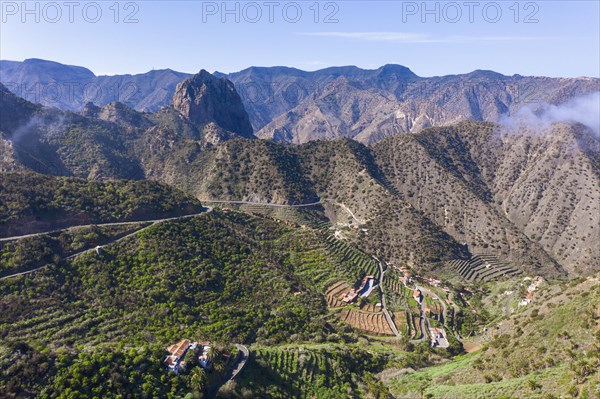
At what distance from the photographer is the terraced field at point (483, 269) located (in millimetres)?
101312

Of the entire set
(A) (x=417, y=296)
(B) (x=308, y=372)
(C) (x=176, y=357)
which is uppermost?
(C) (x=176, y=357)

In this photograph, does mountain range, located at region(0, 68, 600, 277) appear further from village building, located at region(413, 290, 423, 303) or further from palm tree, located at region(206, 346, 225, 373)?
palm tree, located at region(206, 346, 225, 373)

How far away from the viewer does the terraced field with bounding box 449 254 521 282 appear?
3989 inches

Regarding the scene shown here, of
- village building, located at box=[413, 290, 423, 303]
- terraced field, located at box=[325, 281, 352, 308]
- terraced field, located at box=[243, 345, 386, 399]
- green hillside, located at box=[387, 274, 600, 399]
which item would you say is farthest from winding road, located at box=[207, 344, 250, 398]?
village building, located at box=[413, 290, 423, 303]

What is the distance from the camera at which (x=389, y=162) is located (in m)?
155

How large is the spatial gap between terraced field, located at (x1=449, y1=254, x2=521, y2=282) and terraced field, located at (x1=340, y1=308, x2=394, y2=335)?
41.7 meters

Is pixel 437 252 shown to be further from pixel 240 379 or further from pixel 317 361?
pixel 240 379

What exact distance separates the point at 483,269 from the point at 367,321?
53.9 m

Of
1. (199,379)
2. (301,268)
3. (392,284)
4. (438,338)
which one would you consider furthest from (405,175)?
(199,379)

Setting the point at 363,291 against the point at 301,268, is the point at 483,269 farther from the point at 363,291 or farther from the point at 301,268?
the point at 301,268

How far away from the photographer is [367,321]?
69.1 metres

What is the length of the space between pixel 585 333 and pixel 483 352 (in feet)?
43.7

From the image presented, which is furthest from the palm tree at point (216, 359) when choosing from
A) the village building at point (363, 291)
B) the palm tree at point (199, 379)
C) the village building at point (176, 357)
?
the village building at point (363, 291)

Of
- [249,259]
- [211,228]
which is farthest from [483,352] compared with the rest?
[211,228]
